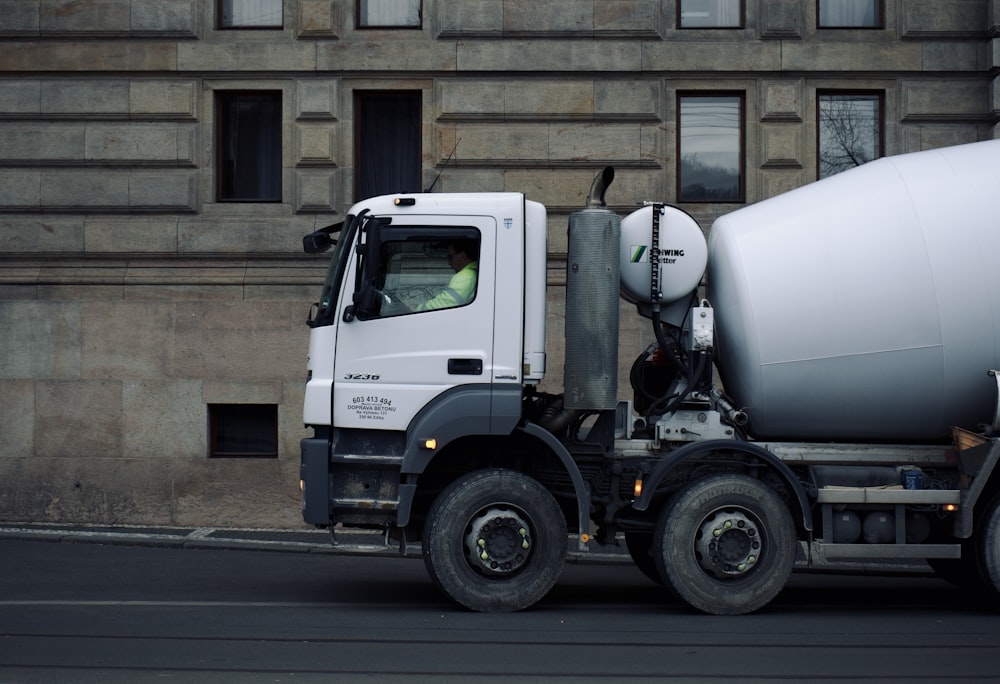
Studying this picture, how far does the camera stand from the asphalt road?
754 centimetres

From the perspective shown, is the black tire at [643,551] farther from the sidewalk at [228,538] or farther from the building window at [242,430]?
the building window at [242,430]

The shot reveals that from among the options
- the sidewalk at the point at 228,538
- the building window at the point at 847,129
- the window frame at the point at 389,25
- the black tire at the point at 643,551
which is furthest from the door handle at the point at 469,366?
the building window at the point at 847,129

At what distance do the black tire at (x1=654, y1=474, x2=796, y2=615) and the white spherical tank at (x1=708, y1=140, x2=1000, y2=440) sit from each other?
77cm

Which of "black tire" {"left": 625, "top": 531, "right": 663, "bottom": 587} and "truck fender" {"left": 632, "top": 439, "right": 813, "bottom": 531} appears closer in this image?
"truck fender" {"left": 632, "top": 439, "right": 813, "bottom": 531}

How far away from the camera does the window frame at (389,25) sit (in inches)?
649

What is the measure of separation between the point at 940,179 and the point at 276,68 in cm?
892

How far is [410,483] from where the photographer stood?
32.4 ft

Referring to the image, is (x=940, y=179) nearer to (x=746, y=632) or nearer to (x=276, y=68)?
(x=746, y=632)

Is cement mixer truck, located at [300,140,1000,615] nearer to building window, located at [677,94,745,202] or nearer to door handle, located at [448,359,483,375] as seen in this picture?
door handle, located at [448,359,483,375]

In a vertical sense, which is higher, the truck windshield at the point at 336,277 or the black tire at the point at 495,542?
the truck windshield at the point at 336,277

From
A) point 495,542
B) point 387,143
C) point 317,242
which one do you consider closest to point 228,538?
point 387,143

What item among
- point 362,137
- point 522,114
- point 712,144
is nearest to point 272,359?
point 362,137

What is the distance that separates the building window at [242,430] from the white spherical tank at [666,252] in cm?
732

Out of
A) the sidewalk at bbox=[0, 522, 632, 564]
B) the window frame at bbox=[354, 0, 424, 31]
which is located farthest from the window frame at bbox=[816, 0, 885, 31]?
the sidewalk at bbox=[0, 522, 632, 564]
